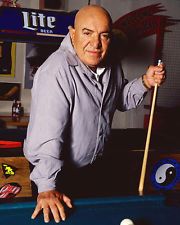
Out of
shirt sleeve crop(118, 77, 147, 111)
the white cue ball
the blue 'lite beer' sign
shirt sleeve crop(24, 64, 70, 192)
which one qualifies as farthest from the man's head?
the blue 'lite beer' sign

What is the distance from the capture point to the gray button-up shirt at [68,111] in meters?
1.63

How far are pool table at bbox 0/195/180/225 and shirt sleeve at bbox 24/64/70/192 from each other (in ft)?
0.68

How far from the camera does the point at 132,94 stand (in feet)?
7.34

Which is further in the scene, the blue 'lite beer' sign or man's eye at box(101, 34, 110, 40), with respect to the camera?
the blue 'lite beer' sign

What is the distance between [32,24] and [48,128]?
2.11 m

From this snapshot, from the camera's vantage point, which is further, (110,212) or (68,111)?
(68,111)

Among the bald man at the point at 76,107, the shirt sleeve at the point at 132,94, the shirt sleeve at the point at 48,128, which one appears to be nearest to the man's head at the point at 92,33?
the bald man at the point at 76,107

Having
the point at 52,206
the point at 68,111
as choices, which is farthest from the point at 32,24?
the point at 52,206

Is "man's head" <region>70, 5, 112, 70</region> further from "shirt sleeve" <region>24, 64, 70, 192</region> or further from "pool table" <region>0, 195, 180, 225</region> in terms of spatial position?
"pool table" <region>0, 195, 180, 225</region>

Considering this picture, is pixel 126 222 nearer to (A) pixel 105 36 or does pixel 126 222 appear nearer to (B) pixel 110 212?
(B) pixel 110 212

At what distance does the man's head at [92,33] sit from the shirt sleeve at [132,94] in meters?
0.41

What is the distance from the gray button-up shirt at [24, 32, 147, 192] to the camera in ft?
5.34

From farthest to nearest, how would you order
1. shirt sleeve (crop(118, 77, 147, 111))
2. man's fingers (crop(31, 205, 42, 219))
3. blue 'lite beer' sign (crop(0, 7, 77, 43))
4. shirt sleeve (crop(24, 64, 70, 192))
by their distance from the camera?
blue 'lite beer' sign (crop(0, 7, 77, 43)) → shirt sleeve (crop(118, 77, 147, 111)) → shirt sleeve (crop(24, 64, 70, 192)) → man's fingers (crop(31, 205, 42, 219))

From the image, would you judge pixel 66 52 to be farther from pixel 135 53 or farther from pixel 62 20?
pixel 135 53
